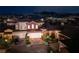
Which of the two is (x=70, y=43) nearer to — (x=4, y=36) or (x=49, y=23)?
(x=49, y=23)

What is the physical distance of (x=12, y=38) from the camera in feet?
6.31

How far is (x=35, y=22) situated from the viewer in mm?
1927
